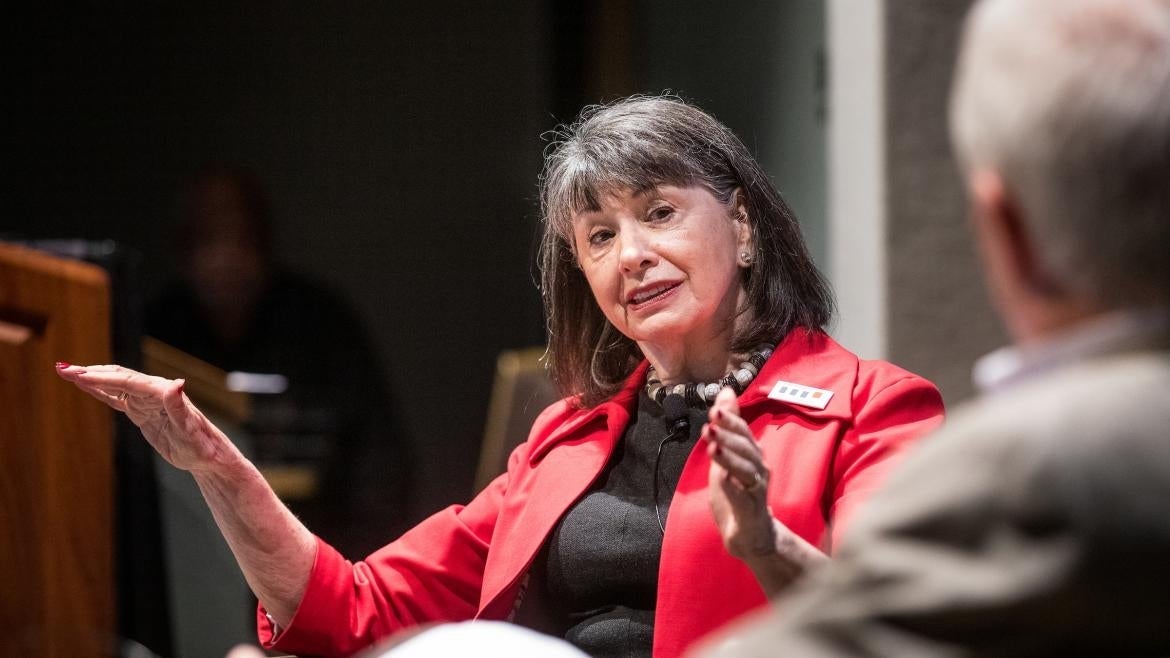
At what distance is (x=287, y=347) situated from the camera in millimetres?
3760

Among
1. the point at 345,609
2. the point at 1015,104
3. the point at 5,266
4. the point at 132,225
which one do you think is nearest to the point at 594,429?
the point at 345,609

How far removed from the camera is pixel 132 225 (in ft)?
15.5

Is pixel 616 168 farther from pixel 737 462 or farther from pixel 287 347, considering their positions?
pixel 287 347

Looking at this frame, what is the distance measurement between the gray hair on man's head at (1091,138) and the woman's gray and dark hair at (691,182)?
1068mm

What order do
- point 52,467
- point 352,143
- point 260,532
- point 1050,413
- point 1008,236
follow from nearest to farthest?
point 1050,413 → point 1008,236 → point 260,532 → point 52,467 → point 352,143

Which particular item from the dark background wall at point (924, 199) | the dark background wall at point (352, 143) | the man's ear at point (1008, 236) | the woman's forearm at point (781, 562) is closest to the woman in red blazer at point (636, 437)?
the woman's forearm at point (781, 562)

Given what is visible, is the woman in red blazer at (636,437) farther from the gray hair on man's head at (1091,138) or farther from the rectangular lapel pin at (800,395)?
the gray hair on man's head at (1091,138)

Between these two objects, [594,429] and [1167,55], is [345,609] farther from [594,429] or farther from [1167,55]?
[1167,55]

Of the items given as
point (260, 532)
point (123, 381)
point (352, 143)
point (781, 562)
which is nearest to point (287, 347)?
point (352, 143)

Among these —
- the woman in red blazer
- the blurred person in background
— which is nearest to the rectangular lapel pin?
the woman in red blazer

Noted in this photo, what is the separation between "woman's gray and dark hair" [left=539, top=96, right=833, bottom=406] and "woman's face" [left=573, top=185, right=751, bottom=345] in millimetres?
20

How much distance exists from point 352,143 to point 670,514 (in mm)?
3179

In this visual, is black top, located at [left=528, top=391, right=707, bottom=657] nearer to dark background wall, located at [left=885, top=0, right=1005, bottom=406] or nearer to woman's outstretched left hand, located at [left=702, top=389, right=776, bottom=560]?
woman's outstretched left hand, located at [left=702, top=389, right=776, bottom=560]

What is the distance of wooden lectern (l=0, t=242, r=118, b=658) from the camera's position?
7.03 feet
